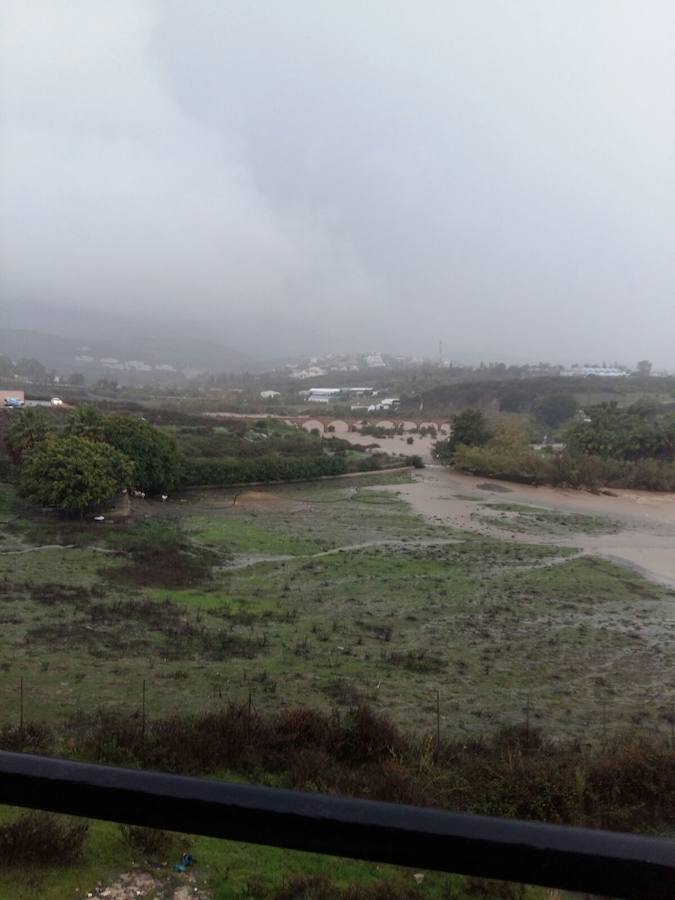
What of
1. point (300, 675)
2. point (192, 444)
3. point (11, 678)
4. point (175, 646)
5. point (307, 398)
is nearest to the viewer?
point (11, 678)

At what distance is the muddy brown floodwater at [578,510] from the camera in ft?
59.8

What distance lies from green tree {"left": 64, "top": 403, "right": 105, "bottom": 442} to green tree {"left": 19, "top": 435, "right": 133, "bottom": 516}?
1864mm

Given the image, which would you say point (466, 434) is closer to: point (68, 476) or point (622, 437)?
point (622, 437)

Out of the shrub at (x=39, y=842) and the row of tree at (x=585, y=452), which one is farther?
the row of tree at (x=585, y=452)

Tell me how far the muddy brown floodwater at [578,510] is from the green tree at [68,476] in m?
8.84

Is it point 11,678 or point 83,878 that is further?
point 11,678

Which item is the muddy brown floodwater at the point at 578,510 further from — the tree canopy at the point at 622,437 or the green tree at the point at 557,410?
the green tree at the point at 557,410

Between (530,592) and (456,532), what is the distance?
606 cm

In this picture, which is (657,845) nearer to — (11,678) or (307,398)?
(11,678)

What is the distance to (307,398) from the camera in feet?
225

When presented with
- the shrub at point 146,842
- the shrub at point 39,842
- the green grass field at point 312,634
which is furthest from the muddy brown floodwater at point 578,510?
the shrub at point 39,842

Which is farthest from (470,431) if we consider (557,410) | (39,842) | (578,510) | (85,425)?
(39,842)

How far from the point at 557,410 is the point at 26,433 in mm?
36748

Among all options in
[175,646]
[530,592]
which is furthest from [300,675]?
[530,592]
